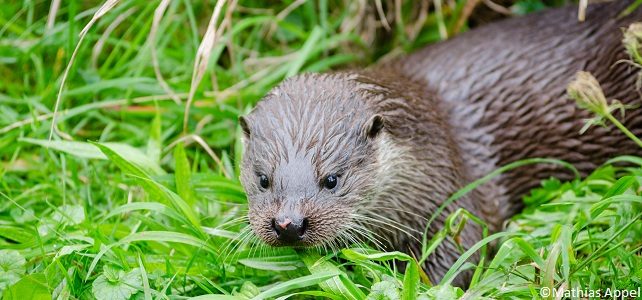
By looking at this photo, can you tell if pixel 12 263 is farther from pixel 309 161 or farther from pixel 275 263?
pixel 309 161

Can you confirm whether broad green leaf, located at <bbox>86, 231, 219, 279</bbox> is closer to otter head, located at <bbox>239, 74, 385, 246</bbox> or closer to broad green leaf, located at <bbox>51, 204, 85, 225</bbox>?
otter head, located at <bbox>239, 74, 385, 246</bbox>

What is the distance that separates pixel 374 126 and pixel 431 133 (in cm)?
37

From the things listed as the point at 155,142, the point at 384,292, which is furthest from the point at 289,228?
the point at 155,142

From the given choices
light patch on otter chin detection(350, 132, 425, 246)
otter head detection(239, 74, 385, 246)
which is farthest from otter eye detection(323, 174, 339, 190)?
light patch on otter chin detection(350, 132, 425, 246)

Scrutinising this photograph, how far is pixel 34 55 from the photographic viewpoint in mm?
3520

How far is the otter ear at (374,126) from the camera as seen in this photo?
8.31 feet

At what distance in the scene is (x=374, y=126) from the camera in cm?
255

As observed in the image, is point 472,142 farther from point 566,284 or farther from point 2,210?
point 2,210

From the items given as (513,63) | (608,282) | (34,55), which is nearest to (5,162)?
(34,55)

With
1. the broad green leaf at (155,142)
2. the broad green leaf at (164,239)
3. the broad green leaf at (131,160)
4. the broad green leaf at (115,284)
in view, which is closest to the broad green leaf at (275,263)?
the broad green leaf at (164,239)

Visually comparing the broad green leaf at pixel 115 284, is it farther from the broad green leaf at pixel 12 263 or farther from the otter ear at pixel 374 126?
the otter ear at pixel 374 126

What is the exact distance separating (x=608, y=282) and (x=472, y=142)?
977 millimetres

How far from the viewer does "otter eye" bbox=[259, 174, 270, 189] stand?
249 centimetres

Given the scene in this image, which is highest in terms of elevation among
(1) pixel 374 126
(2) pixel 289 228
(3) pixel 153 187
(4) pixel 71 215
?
(1) pixel 374 126
